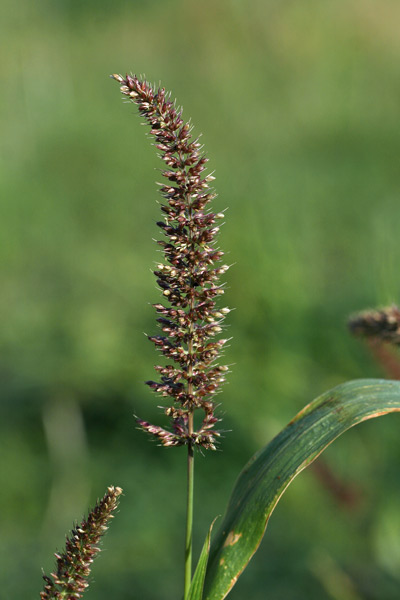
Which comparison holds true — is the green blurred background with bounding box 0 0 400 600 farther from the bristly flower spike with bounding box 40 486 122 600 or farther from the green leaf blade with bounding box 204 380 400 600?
the bristly flower spike with bounding box 40 486 122 600

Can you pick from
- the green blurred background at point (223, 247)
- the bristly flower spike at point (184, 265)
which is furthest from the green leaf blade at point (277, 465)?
the green blurred background at point (223, 247)

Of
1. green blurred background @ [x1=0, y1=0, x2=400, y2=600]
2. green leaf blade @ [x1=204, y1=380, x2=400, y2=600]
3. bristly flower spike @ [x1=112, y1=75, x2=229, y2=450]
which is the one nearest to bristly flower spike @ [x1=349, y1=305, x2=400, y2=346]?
green leaf blade @ [x1=204, y1=380, x2=400, y2=600]

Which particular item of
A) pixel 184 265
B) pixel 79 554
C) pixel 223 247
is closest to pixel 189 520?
pixel 79 554

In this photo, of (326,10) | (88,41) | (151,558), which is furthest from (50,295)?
(326,10)

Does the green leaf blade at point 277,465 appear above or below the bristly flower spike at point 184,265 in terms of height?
below

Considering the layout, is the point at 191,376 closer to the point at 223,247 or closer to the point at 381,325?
the point at 381,325

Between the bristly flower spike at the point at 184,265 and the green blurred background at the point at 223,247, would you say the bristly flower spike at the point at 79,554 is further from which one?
the green blurred background at the point at 223,247

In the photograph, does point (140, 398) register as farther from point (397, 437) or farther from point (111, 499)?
point (111, 499)
